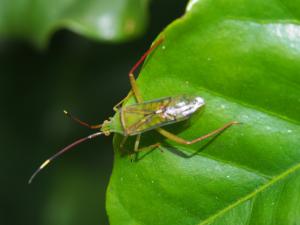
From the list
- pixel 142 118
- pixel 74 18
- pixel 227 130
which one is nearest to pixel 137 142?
pixel 142 118

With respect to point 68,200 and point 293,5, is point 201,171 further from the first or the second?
point 68,200

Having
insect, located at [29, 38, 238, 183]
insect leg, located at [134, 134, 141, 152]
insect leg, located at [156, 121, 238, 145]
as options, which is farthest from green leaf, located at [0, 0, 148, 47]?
insect leg, located at [156, 121, 238, 145]

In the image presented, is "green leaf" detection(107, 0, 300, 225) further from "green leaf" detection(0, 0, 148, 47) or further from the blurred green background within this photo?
the blurred green background

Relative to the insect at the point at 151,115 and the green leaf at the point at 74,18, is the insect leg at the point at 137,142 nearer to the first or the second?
the insect at the point at 151,115

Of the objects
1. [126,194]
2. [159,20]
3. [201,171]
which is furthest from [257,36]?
[159,20]

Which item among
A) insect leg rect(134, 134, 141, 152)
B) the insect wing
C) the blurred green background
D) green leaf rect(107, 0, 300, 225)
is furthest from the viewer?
the blurred green background

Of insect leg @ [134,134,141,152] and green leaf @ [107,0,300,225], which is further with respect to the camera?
insect leg @ [134,134,141,152]
